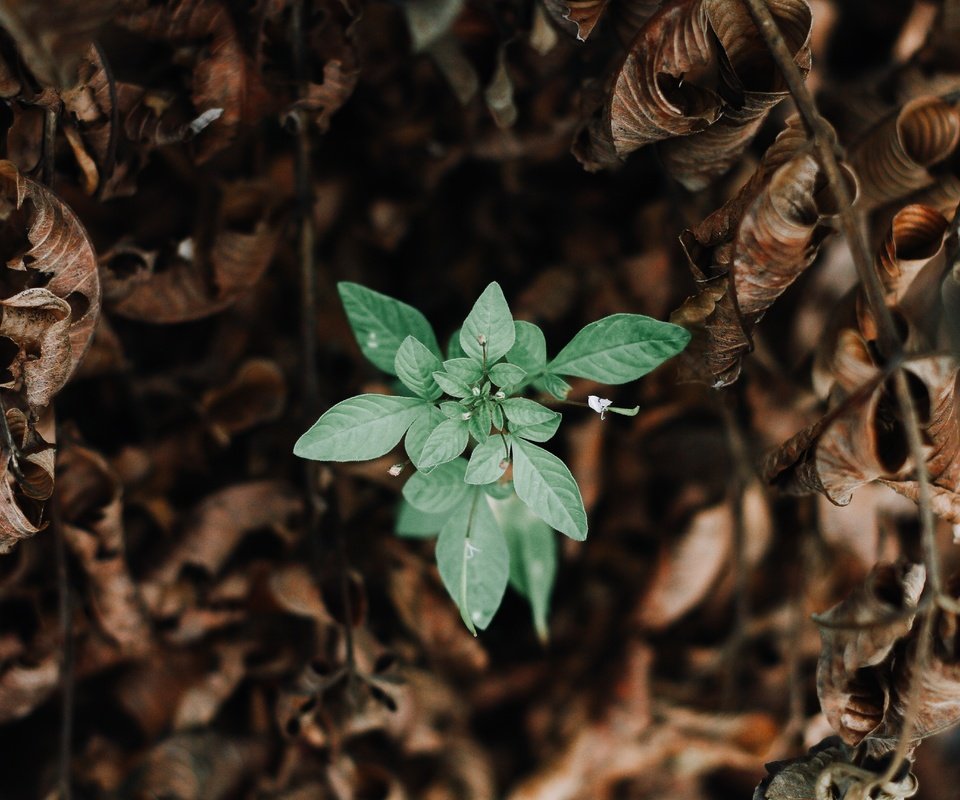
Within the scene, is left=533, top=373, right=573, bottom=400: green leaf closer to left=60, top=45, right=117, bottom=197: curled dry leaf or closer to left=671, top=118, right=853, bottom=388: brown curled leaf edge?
left=671, top=118, right=853, bottom=388: brown curled leaf edge

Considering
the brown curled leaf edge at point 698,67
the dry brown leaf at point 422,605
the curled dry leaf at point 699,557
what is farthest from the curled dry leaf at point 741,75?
the dry brown leaf at point 422,605

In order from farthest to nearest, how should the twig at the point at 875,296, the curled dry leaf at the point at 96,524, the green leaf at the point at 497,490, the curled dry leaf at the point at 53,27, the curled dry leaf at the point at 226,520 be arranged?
1. the curled dry leaf at the point at 226,520
2. the curled dry leaf at the point at 96,524
3. the green leaf at the point at 497,490
4. the twig at the point at 875,296
5. the curled dry leaf at the point at 53,27

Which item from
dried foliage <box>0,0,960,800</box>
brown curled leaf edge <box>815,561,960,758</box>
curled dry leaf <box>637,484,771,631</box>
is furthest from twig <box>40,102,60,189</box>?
curled dry leaf <box>637,484,771,631</box>

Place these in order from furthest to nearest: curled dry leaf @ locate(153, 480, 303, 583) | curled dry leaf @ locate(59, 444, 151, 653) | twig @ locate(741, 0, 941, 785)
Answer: curled dry leaf @ locate(153, 480, 303, 583)
curled dry leaf @ locate(59, 444, 151, 653)
twig @ locate(741, 0, 941, 785)

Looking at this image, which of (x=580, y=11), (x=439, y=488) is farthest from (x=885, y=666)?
(x=580, y=11)

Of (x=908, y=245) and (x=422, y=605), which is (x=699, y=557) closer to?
(x=422, y=605)

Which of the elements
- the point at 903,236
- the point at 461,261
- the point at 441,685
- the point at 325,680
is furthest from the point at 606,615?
the point at 903,236

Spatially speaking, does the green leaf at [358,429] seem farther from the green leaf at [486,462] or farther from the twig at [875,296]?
the twig at [875,296]
